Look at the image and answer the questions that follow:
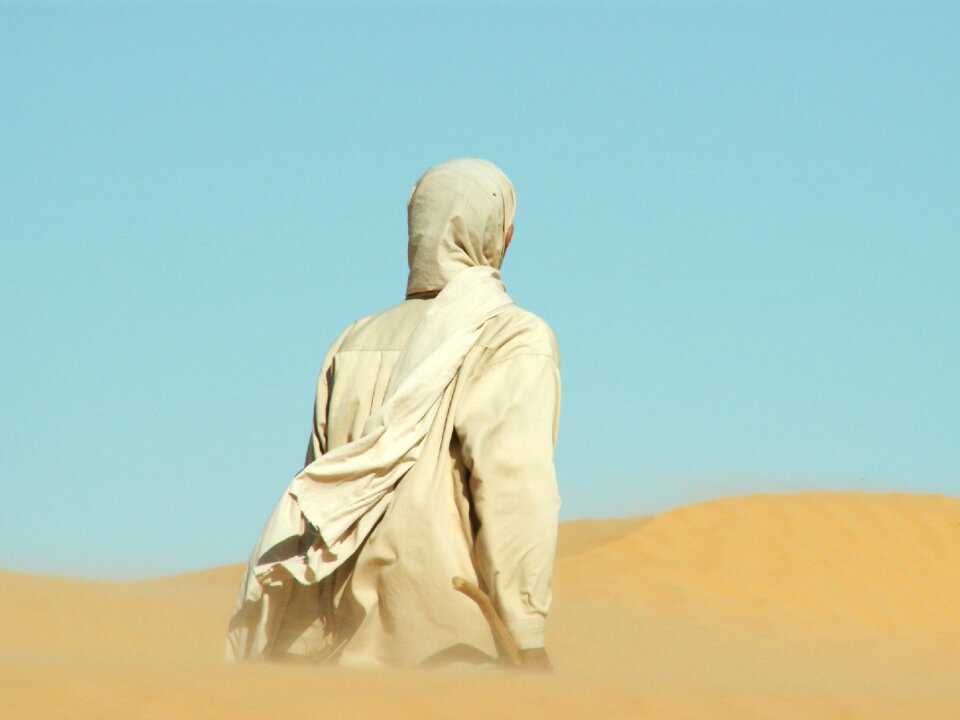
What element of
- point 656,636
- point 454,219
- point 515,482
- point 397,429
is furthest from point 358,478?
point 656,636

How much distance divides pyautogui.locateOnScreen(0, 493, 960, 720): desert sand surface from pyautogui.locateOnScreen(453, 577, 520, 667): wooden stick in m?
0.16

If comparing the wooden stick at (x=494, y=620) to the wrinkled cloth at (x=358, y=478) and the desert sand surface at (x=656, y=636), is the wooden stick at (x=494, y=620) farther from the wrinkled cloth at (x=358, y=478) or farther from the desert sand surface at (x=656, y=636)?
the wrinkled cloth at (x=358, y=478)

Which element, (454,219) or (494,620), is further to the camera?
(454,219)

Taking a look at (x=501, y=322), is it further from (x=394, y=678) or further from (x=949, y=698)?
(x=949, y=698)

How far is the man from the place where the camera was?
4961 mm

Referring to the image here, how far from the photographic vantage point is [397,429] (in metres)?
5.02

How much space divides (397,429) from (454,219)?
0.80m

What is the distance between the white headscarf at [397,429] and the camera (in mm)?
4996

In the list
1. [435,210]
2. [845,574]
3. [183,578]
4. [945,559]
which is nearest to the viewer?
[435,210]

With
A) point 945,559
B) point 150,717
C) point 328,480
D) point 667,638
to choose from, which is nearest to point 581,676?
point 328,480

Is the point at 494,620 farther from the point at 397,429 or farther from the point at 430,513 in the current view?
the point at 397,429

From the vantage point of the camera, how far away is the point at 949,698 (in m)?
5.12

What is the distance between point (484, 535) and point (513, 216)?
121 cm

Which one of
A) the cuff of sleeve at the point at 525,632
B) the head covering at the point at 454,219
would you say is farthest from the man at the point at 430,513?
the head covering at the point at 454,219
